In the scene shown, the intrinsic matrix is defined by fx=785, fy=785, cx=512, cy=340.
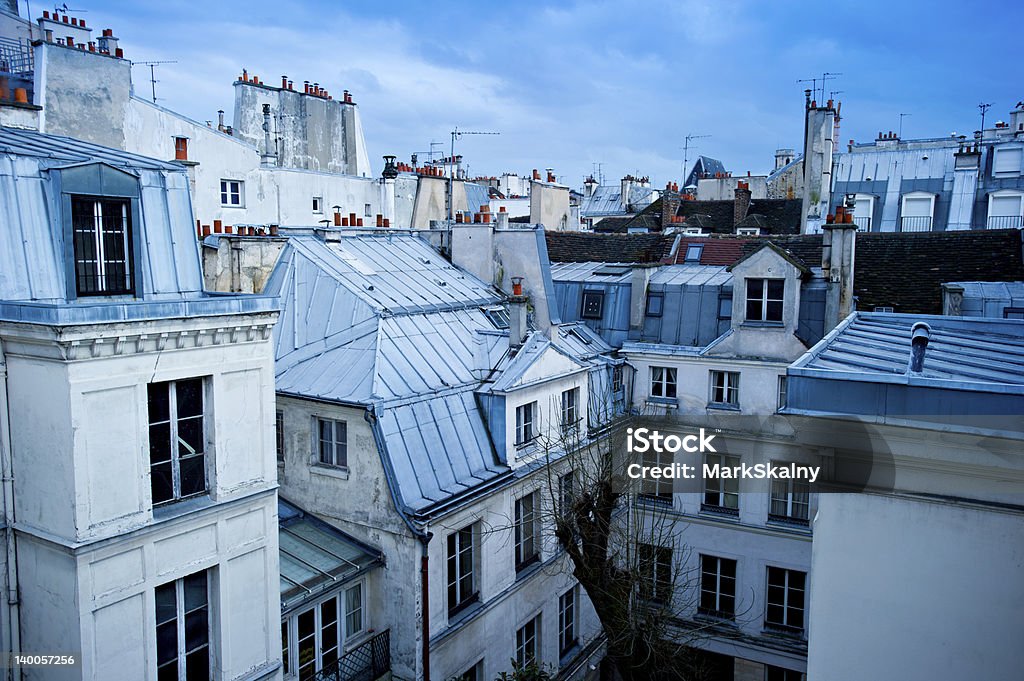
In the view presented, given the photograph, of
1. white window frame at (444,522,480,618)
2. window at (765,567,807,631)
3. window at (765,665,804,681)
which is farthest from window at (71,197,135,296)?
window at (765,665,804,681)

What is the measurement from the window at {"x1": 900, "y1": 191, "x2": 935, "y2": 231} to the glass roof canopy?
28.6 m

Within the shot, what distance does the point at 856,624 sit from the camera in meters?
7.03

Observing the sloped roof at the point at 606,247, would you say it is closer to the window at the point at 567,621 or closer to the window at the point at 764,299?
the window at the point at 764,299

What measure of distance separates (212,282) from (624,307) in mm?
11126

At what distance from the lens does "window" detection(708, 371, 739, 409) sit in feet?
67.3

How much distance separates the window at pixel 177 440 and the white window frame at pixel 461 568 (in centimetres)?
570

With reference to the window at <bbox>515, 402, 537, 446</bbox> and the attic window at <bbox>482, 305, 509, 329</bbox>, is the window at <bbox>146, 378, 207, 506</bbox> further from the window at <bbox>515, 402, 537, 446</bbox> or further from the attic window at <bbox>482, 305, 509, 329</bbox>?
the attic window at <bbox>482, 305, 509, 329</bbox>

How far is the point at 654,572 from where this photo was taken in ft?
60.0

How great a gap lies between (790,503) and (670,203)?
84.8 feet

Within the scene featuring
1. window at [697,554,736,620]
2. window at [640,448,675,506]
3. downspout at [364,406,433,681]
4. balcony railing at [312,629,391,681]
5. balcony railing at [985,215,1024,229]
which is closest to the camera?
balcony railing at [312,629,391,681]

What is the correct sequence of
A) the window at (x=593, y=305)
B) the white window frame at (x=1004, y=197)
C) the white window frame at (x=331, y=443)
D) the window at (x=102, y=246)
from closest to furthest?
the window at (x=102, y=246), the white window frame at (x=331, y=443), the window at (x=593, y=305), the white window frame at (x=1004, y=197)

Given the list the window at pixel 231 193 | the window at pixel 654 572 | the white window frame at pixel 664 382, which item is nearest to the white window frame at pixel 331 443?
the window at pixel 654 572

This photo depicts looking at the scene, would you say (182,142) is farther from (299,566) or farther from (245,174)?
(245,174)

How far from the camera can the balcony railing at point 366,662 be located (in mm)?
13805
